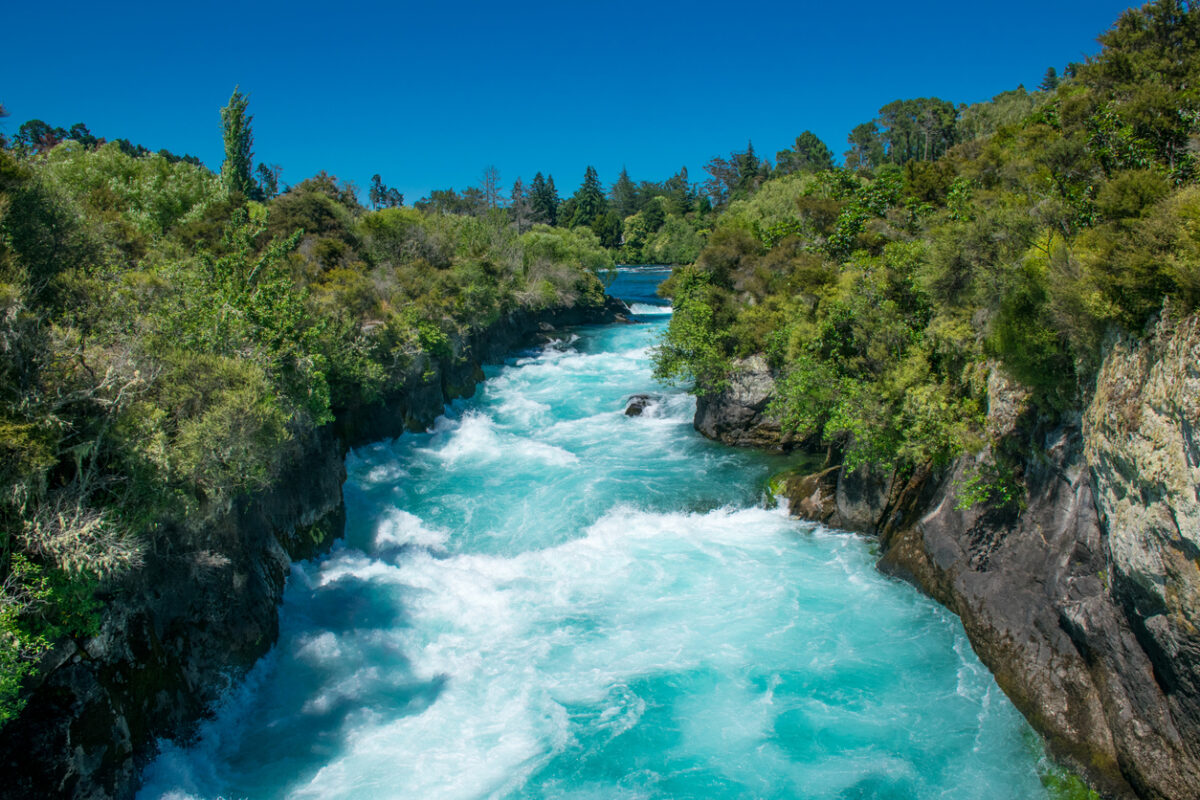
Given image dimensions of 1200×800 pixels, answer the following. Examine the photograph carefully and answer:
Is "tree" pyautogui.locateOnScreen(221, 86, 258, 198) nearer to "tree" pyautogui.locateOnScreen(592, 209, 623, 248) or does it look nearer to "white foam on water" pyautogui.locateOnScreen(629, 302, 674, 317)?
"white foam on water" pyautogui.locateOnScreen(629, 302, 674, 317)

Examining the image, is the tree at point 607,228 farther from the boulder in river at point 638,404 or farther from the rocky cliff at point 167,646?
the rocky cliff at point 167,646

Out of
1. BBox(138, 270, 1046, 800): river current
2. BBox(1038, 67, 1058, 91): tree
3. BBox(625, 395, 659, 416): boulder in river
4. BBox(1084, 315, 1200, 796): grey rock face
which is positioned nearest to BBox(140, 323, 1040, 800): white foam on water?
BBox(138, 270, 1046, 800): river current

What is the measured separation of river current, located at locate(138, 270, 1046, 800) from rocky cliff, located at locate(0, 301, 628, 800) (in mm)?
669

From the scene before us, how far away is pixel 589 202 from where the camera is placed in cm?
13300

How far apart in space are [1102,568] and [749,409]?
15.0 meters

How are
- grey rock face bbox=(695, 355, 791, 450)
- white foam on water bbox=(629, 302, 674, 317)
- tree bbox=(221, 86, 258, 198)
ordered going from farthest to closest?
1. white foam on water bbox=(629, 302, 674, 317)
2. tree bbox=(221, 86, 258, 198)
3. grey rock face bbox=(695, 355, 791, 450)

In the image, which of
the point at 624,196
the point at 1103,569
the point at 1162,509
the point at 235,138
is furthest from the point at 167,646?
the point at 624,196

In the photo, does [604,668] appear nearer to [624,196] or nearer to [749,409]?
[749,409]

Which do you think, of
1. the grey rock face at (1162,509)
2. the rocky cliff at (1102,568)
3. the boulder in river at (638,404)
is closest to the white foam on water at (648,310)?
the boulder in river at (638,404)

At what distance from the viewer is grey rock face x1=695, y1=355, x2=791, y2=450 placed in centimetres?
2517

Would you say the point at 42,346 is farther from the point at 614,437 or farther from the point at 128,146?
the point at 128,146

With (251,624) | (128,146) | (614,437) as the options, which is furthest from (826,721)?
(128,146)

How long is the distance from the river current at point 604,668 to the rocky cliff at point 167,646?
0.67 metres

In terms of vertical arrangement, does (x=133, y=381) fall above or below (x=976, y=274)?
below
